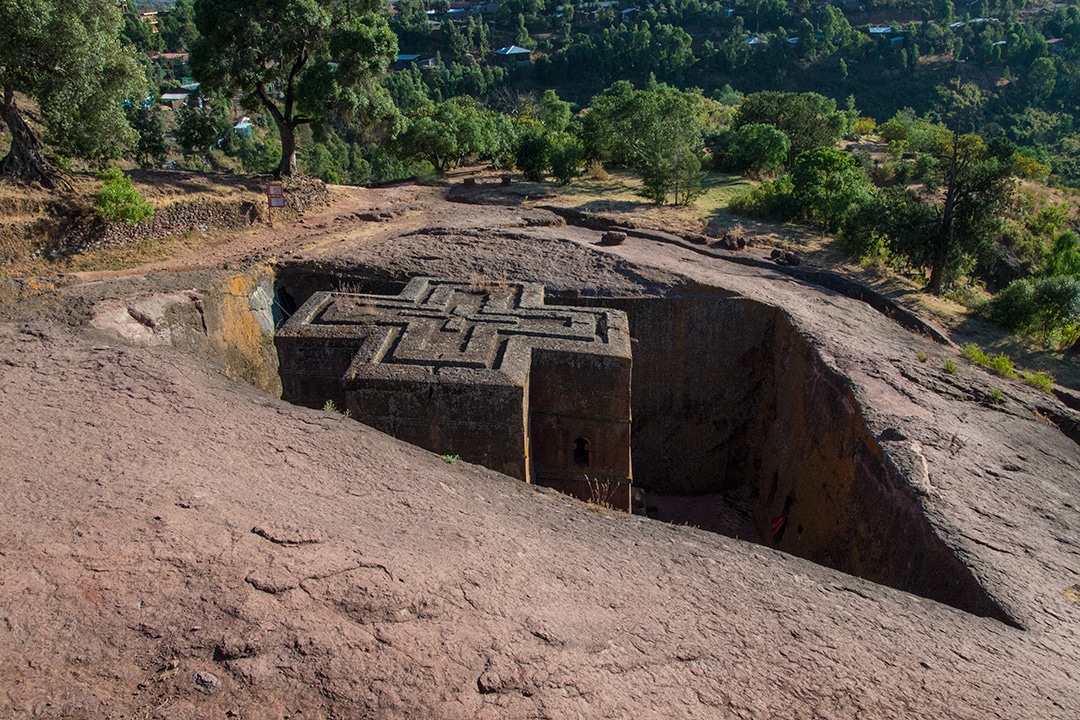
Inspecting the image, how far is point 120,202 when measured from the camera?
1221 centimetres

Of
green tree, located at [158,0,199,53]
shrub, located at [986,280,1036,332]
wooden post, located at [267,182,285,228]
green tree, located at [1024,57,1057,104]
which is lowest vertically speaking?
shrub, located at [986,280,1036,332]

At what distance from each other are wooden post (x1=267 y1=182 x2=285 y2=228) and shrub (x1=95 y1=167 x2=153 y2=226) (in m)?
2.58

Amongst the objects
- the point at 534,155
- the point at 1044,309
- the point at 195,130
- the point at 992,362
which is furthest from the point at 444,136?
the point at 992,362

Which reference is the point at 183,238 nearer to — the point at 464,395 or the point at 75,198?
the point at 75,198

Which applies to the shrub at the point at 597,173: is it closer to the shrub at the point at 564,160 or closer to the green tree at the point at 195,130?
the shrub at the point at 564,160

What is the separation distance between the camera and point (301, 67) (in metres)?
16.2

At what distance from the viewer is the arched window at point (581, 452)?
862cm

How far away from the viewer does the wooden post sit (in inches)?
585

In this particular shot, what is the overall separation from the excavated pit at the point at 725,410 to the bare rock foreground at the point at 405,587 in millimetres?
2411

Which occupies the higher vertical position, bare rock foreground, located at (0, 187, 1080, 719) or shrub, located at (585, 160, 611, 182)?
shrub, located at (585, 160, 611, 182)

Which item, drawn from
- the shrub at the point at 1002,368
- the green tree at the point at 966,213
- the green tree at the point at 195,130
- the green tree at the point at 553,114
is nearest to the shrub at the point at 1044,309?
the green tree at the point at 966,213

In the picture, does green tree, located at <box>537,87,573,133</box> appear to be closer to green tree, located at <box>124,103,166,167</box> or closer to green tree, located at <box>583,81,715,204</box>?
green tree, located at <box>583,81,715,204</box>

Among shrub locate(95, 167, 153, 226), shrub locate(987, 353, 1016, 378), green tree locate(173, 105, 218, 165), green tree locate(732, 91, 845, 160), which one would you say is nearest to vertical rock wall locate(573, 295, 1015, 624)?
shrub locate(987, 353, 1016, 378)

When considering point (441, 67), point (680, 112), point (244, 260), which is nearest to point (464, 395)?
point (244, 260)
